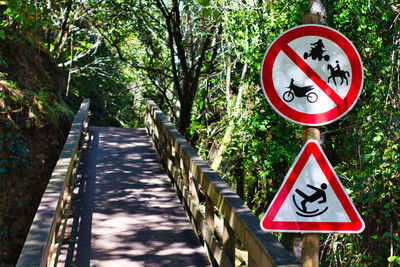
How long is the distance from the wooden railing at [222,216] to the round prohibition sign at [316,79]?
1141 mm

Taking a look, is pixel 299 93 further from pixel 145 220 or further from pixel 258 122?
pixel 258 122

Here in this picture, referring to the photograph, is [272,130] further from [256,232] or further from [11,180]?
[256,232]

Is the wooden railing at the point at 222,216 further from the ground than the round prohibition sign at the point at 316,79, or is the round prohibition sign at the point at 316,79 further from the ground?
the round prohibition sign at the point at 316,79

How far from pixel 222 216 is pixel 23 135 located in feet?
15.6

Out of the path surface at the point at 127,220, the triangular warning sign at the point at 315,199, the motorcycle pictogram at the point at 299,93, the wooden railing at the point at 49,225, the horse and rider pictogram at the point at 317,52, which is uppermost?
the horse and rider pictogram at the point at 317,52

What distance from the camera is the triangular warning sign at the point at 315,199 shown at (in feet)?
9.44

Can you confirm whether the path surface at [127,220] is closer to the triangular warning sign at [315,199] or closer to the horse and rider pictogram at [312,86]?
the triangular warning sign at [315,199]

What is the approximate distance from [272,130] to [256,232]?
624 centimetres

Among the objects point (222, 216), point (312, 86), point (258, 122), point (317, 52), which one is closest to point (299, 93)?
point (312, 86)

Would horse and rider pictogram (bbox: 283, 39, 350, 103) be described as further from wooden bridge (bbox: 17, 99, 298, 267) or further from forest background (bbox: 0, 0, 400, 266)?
forest background (bbox: 0, 0, 400, 266)

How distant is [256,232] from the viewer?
403 centimetres

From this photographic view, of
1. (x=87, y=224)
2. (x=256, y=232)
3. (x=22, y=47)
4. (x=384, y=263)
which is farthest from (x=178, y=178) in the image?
(x=22, y=47)

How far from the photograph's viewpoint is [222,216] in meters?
6.52

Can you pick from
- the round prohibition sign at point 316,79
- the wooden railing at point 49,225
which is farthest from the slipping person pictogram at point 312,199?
the wooden railing at point 49,225
